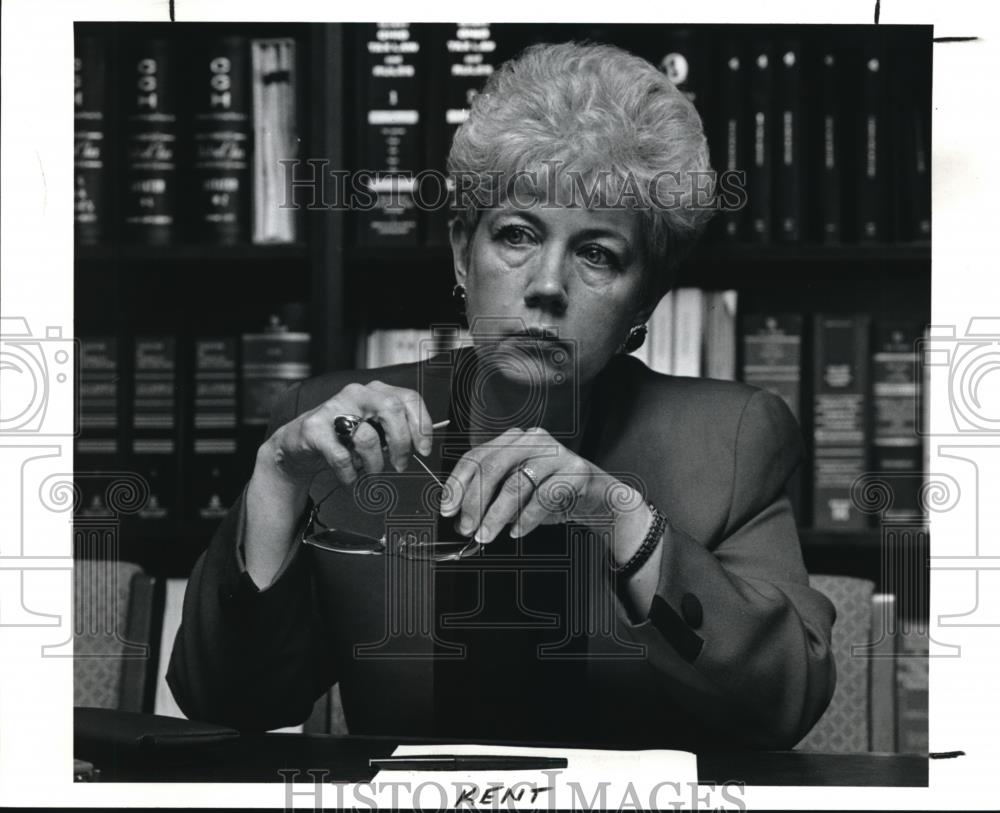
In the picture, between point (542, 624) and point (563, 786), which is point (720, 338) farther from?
point (563, 786)

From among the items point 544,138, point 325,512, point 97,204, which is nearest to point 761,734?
point 325,512

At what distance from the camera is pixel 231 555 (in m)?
1.28

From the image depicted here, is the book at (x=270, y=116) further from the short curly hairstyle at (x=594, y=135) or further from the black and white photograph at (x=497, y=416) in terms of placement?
the short curly hairstyle at (x=594, y=135)

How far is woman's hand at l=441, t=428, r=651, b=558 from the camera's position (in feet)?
3.92

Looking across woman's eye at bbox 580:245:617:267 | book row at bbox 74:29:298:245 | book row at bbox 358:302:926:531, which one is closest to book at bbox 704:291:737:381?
book row at bbox 358:302:926:531

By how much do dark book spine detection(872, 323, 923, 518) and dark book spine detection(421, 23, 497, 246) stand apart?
594mm

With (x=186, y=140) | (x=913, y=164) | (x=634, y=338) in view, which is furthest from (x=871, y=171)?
(x=186, y=140)

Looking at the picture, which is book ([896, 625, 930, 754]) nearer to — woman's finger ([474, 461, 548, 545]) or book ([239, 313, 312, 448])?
woman's finger ([474, 461, 548, 545])

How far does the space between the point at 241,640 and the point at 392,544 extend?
0.62ft

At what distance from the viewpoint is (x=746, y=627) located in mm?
1266

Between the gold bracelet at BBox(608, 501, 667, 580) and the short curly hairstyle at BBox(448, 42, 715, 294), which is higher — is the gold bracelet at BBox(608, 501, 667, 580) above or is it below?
below

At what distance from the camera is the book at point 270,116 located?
166 cm

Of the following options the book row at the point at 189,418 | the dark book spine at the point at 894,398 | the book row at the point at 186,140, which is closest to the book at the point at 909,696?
the dark book spine at the point at 894,398

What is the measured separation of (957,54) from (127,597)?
1053 millimetres
